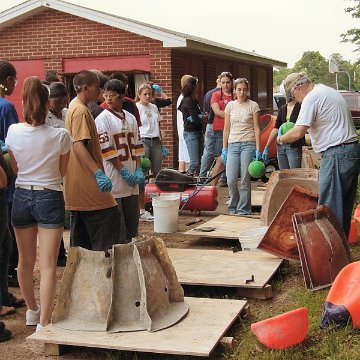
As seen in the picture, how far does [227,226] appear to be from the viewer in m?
8.24

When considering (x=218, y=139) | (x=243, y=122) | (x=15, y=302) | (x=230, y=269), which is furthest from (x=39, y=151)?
(x=218, y=139)

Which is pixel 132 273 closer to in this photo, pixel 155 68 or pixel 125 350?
pixel 125 350

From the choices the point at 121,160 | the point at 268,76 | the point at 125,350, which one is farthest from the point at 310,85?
the point at 268,76

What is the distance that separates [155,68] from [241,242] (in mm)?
8627

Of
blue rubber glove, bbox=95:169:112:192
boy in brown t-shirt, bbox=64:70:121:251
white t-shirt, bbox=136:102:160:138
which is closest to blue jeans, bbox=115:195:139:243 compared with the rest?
boy in brown t-shirt, bbox=64:70:121:251

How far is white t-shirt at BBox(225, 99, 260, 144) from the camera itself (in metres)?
8.97

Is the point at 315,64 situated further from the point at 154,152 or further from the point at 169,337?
the point at 169,337

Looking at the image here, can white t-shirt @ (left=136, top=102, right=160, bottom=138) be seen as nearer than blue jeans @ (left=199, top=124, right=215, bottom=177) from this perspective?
Yes

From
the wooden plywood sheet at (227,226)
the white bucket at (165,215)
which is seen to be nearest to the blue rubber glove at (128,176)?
the wooden plywood sheet at (227,226)

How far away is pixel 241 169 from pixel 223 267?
2917 millimetres

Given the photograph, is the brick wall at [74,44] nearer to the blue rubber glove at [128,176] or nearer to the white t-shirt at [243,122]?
the white t-shirt at [243,122]

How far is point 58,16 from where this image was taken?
1597 centimetres

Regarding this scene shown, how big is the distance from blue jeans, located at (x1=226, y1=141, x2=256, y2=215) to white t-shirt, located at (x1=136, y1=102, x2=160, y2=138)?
4.74ft

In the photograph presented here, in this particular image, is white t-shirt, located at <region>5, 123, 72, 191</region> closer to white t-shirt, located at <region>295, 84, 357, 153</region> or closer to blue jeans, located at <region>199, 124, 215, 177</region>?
white t-shirt, located at <region>295, 84, 357, 153</region>
